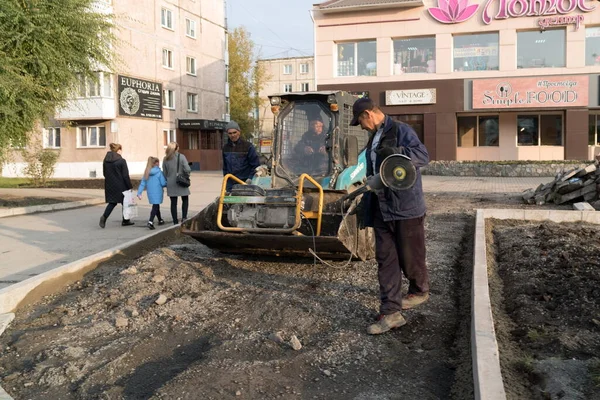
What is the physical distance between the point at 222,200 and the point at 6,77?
26.9ft

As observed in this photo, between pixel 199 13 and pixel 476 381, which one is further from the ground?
pixel 199 13

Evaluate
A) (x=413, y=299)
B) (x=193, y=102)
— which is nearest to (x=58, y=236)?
(x=413, y=299)

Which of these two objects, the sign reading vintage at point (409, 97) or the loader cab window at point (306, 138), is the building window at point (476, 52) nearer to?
the sign reading vintage at point (409, 97)

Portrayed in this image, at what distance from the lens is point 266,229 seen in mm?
6629

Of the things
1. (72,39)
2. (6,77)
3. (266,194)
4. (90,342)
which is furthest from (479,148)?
(90,342)

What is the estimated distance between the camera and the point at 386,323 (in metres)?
4.75

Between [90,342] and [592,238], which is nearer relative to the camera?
[90,342]

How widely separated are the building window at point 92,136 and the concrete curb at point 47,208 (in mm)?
15178

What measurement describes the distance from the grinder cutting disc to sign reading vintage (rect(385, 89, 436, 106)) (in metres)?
24.5

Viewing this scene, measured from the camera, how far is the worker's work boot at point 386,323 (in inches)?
185

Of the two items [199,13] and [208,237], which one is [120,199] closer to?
[208,237]

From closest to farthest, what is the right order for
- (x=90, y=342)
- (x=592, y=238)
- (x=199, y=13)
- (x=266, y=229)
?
(x=90, y=342), (x=266, y=229), (x=592, y=238), (x=199, y=13)

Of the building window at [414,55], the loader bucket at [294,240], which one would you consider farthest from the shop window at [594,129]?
the loader bucket at [294,240]

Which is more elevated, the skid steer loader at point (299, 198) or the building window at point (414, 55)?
the building window at point (414, 55)
